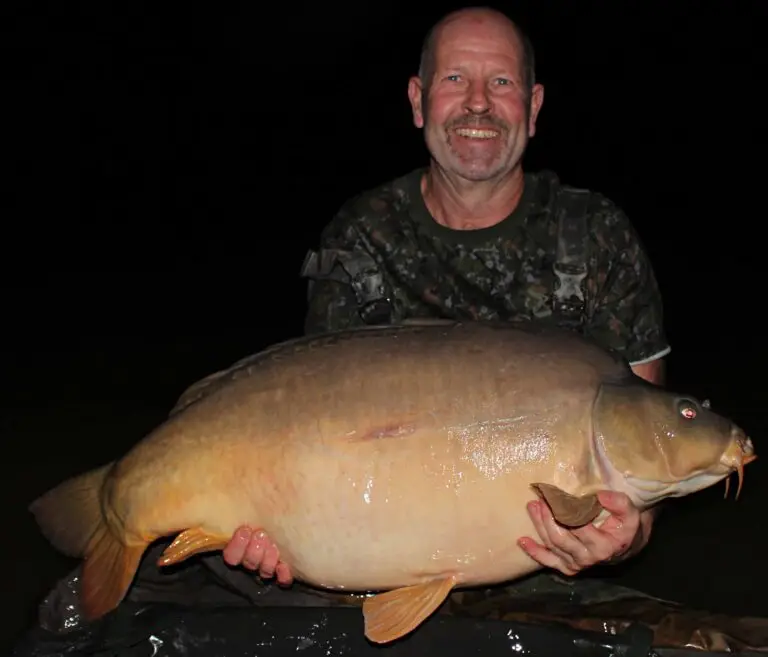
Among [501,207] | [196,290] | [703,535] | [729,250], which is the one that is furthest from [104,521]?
[729,250]

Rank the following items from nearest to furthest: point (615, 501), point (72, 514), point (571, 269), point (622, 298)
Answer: point (615, 501), point (72, 514), point (571, 269), point (622, 298)

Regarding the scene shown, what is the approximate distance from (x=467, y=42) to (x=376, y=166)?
15.7 m

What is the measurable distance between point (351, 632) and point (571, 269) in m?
1.13

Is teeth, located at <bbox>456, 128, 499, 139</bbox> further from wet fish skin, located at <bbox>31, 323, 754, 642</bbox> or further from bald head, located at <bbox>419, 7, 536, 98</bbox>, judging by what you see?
wet fish skin, located at <bbox>31, 323, 754, 642</bbox>

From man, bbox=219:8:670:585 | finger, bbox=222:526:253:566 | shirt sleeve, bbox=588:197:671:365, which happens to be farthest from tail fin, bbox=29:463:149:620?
shirt sleeve, bbox=588:197:671:365

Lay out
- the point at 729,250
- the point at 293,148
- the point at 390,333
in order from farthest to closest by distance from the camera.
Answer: the point at 293,148, the point at 729,250, the point at 390,333

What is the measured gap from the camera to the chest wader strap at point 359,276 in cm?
265

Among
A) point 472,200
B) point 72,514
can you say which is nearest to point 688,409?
point 472,200

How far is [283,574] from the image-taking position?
2092 mm

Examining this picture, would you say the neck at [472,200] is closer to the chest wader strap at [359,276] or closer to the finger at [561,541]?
the chest wader strap at [359,276]

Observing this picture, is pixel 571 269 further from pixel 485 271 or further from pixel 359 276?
pixel 359 276

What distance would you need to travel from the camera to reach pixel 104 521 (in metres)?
2.08

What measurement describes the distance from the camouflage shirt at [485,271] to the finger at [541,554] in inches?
30.4

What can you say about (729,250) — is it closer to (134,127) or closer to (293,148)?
(293,148)
